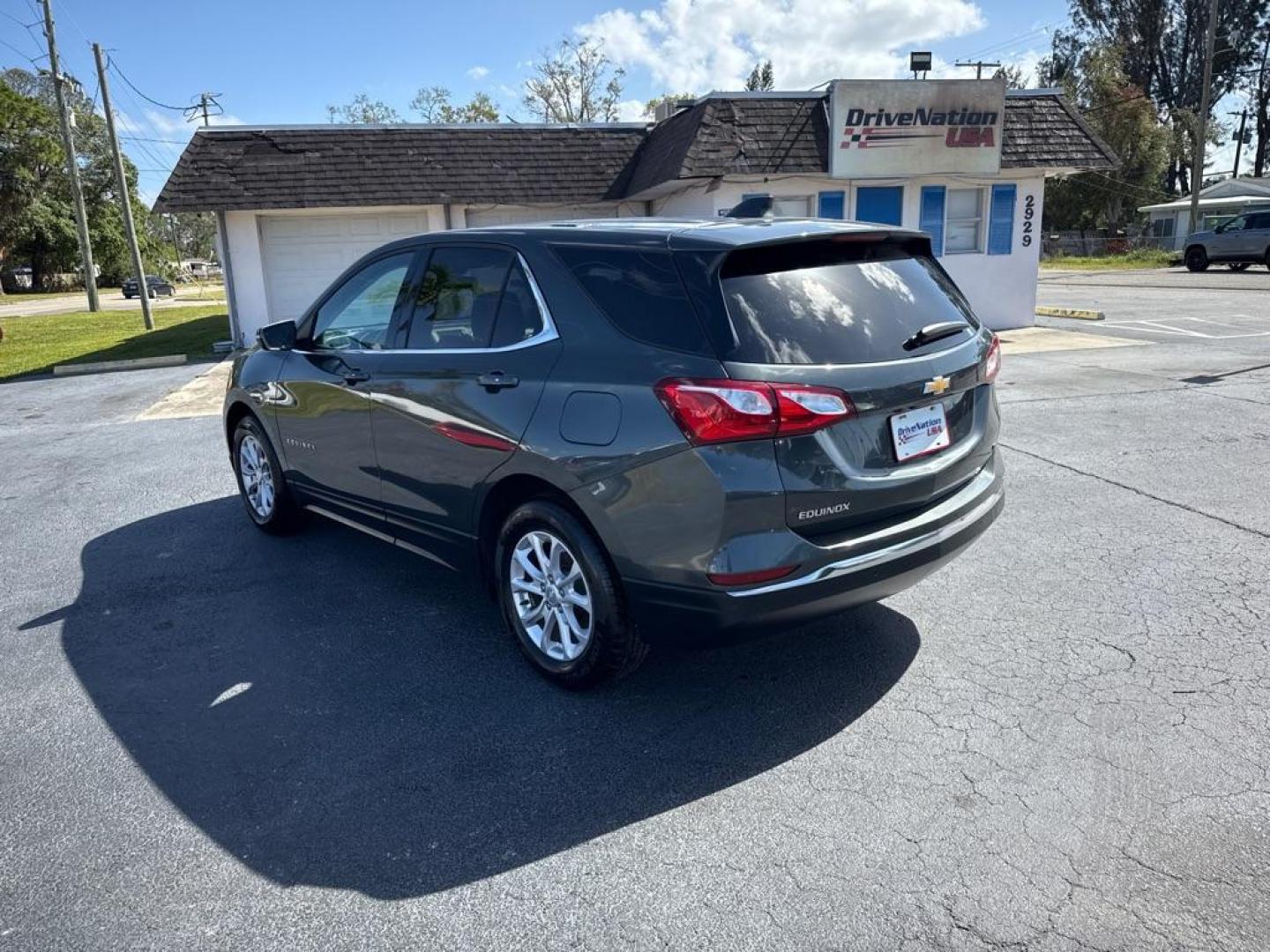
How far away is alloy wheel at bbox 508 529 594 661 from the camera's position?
3.52 metres

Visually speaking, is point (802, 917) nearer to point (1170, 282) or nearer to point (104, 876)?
point (104, 876)

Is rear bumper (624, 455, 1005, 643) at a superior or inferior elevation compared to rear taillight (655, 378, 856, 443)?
inferior

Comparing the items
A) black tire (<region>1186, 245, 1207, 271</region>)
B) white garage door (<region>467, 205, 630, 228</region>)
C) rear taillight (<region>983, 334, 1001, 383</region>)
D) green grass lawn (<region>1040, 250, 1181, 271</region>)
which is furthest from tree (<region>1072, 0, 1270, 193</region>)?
rear taillight (<region>983, 334, 1001, 383</region>)

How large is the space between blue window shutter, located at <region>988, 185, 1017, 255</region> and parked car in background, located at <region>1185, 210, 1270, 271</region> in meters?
18.1

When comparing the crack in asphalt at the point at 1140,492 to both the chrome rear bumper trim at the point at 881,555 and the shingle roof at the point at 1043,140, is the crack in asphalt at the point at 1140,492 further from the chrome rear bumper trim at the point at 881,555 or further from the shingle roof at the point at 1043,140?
the shingle roof at the point at 1043,140

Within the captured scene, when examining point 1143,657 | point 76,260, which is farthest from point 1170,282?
point 76,260

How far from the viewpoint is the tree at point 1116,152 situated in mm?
49625

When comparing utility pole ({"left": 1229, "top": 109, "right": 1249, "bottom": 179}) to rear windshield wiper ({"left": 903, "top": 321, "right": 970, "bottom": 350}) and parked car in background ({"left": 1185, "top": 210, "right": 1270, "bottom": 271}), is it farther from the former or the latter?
rear windshield wiper ({"left": 903, "top": 321, "right": 970, "bottom": 350})

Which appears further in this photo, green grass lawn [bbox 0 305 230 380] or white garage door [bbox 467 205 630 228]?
white garage door [bbox 467 205 630 228]

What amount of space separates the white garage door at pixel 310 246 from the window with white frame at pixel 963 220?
970 cm

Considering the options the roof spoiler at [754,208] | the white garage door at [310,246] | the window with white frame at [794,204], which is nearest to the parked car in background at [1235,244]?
the window with white frame at [794,204]

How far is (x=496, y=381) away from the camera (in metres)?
3.68

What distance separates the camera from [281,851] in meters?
2.77

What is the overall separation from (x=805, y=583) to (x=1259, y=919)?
149cm
